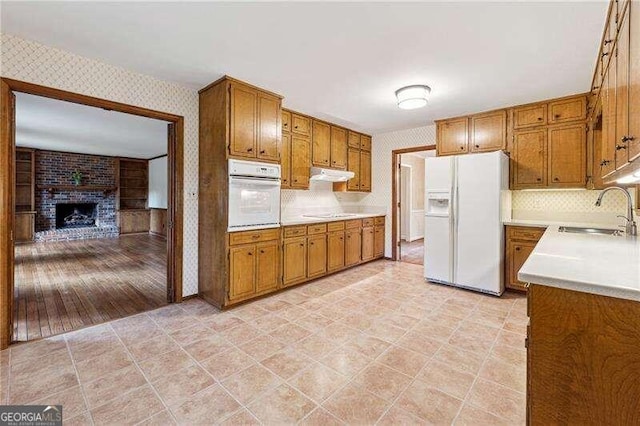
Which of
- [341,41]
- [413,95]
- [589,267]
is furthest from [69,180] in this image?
[589,267]

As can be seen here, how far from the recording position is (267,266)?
139 inches

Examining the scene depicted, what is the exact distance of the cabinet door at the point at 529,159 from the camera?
3781 millimetres

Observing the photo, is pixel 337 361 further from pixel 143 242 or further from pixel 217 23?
pixel 143 242

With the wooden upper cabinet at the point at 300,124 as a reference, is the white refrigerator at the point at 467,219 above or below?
below

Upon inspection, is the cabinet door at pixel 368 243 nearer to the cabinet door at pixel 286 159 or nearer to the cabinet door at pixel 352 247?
the cabinet door at pixel 352 247

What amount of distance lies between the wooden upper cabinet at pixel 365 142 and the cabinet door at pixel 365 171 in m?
0.09

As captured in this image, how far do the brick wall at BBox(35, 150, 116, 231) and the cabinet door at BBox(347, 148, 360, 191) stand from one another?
7.73 metres

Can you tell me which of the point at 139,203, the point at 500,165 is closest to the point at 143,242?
the point at 139,203

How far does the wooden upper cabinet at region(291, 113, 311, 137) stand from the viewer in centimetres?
429

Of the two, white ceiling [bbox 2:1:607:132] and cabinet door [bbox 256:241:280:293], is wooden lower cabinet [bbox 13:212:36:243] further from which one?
cabinet door [bbox 256:241:280:293]

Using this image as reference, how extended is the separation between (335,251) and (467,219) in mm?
1946

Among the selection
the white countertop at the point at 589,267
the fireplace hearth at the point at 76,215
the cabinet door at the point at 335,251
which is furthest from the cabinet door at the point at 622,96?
the fireplace hearth at the point at 76,215

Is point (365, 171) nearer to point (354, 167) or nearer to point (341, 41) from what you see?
point (354, 167)

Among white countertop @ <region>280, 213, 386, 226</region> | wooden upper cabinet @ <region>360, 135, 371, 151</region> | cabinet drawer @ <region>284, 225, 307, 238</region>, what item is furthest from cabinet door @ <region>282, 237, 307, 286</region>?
wooden upper cabinet @ <region>360, 135, 371, 151</region>
